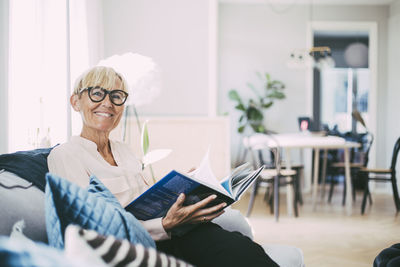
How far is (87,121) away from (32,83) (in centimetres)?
85

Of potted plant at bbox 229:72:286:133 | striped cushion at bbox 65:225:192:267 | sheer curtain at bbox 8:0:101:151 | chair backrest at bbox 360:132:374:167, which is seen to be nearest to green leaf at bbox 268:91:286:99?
potted plant at bbox 229:72:286:133

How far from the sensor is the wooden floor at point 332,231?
9.47ft

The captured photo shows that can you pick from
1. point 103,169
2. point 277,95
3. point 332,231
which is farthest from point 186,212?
point 277,95

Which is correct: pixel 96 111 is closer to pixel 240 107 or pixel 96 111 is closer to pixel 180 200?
pixel 180 200

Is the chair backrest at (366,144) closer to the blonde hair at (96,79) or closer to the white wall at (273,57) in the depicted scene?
the white wall at (273,57)

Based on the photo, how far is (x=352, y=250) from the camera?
301cm

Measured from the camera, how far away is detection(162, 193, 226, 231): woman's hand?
1.15 m

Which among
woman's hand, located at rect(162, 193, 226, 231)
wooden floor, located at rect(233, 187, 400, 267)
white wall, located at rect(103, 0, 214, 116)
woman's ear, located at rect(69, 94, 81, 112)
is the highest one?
white wall, located at rect(103, 0, 214, 116)

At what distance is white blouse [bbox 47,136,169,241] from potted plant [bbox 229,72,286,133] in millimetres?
4223

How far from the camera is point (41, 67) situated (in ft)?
7.41

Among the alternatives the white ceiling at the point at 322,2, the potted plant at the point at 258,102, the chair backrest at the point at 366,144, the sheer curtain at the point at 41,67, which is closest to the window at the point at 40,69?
the sheer curtain at the point at 41,67

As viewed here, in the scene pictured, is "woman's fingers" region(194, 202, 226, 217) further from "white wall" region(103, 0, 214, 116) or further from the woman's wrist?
"white wall" region(103, 0, 214, 116)

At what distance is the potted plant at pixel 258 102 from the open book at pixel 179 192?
14.4 ft

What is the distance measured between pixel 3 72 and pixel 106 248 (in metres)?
1.49
